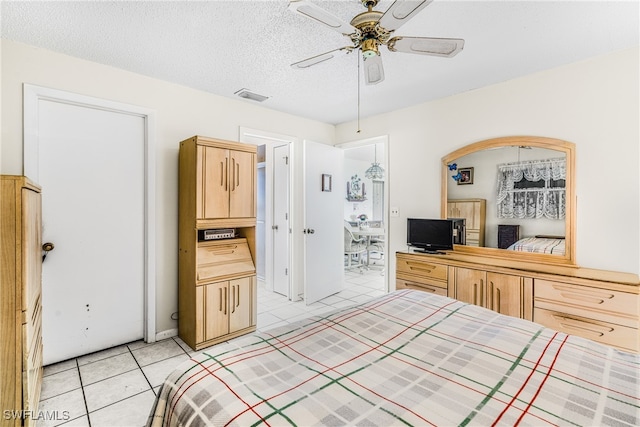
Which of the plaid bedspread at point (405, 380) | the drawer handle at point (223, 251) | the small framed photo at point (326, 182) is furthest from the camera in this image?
the small framed photo at point (326, 182)

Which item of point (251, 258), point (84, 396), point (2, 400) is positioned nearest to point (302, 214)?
point (251, 258)

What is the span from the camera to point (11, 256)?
1.47 m

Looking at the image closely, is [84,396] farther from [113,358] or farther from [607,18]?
[607,18]

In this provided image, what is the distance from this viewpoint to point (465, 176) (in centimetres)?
320

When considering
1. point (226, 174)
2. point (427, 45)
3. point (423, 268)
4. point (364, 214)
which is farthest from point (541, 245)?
point (364, 214)

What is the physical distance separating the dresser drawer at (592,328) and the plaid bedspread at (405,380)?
1.14 metres

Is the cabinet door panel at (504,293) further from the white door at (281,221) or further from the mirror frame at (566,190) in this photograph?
the white door at (281,221)

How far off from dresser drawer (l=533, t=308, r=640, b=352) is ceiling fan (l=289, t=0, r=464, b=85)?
215cm

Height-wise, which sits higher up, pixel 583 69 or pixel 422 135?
pixel 583 69

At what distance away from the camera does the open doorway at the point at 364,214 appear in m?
5.47

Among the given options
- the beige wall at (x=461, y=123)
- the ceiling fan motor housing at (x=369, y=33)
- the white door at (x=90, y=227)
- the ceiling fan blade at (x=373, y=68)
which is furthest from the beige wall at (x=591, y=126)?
the white door at (x=90, y=227)

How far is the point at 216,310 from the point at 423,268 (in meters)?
2.12

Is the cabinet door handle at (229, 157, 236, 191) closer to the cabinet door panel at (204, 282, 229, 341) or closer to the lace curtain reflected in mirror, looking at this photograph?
the cabinet door panel at (204, 282, 229, 341)

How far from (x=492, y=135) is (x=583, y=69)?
81 centimetres
